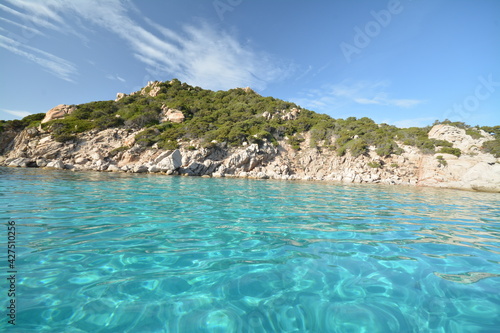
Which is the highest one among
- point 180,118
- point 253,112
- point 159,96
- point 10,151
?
point 159,96

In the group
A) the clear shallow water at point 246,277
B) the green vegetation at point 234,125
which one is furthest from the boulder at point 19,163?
the clear shallow water at point 246,277

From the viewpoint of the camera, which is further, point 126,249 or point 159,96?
point 159,96

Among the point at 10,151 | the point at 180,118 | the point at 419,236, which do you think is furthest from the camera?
the point at 180,118

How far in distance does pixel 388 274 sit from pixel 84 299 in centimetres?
372

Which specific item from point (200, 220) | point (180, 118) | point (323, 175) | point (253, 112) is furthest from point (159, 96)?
point (200, 220)

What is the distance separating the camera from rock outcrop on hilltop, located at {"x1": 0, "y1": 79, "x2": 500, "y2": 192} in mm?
26859

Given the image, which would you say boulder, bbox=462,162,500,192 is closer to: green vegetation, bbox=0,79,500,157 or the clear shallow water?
green vegetation, bbox=0,79,500,157

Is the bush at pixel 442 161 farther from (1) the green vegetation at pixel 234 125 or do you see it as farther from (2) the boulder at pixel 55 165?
(2) the boulder at pixel 55 165

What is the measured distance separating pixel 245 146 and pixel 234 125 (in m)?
6.61

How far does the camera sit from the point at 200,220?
5.38 meters

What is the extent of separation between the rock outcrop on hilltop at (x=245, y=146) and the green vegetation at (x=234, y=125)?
0.18 m

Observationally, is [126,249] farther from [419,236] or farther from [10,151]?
[10,151]

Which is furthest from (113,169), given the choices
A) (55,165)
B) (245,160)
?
(245,160)

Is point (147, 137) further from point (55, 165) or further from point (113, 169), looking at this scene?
point (55, 165)
